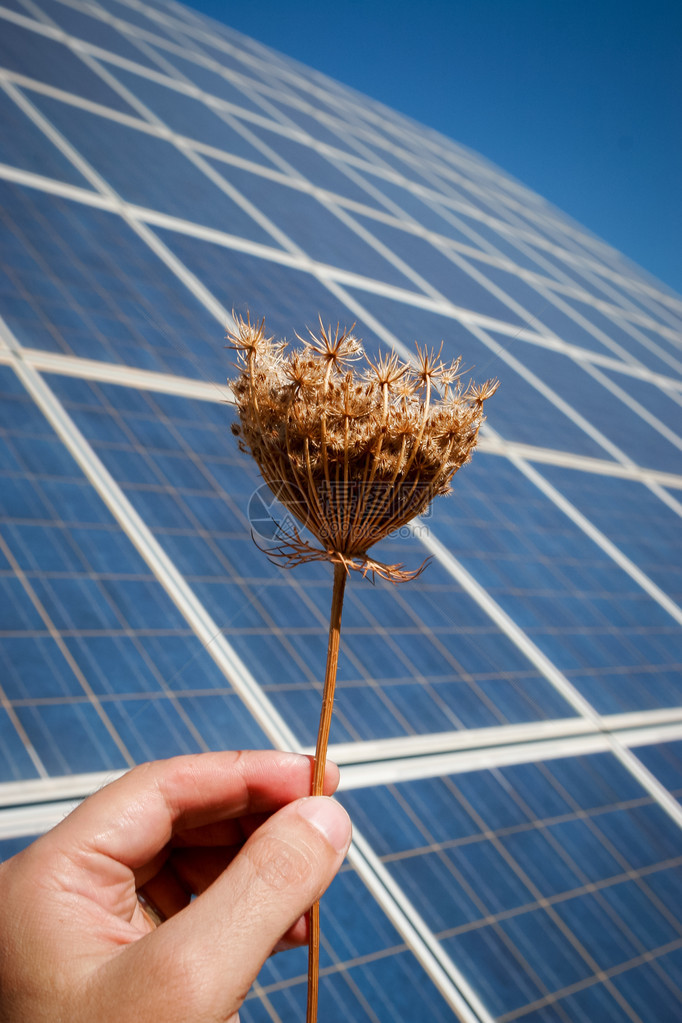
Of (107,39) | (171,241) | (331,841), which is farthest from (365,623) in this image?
(107,39)

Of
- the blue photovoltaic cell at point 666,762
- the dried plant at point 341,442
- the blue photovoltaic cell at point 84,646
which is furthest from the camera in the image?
the blue photovoltaic cell at point 666,762

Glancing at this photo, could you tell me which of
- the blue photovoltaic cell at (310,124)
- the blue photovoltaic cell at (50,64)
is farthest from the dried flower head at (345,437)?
the blue photovoltaic cell at (310,124)

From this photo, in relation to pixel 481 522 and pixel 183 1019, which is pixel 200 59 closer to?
pixel 481 522

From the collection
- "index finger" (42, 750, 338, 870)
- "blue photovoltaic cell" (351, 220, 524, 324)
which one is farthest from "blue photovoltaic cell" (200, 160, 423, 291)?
"index finger" (42, 750, 338, 870)

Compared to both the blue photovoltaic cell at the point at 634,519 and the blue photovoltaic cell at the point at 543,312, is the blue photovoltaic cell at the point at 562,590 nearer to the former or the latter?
the blue photovoltaic cell at the point at 634,519

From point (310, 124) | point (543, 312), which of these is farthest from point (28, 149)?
point (310, 124)

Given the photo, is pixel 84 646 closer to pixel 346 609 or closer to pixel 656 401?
pixel 346 609
